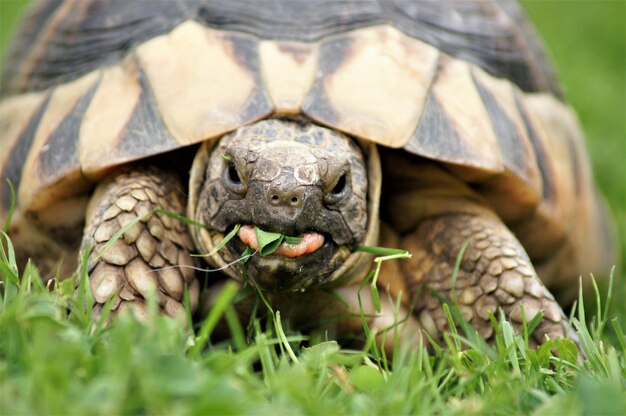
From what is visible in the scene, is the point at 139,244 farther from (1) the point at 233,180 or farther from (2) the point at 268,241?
(2) the point at 268,241

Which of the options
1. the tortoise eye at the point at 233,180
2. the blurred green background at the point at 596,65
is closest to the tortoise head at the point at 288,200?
the tortoise eye at the point at 233,180

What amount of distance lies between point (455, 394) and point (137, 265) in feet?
3.00

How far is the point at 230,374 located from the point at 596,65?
6437 millimetres

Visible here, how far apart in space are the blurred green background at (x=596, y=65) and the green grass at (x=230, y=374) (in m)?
2.25

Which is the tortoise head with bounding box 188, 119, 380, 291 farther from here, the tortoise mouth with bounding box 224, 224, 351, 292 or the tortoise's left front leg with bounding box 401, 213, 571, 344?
the tortoise's left front leg with bounding box 401, 213, 571, 344

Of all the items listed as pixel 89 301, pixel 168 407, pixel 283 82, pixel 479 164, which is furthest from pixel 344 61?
pixel 168 407

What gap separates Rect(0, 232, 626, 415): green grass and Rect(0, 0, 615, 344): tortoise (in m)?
0.19

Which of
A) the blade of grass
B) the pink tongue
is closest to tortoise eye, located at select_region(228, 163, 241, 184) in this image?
the pink tongue

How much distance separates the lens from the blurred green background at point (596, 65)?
550 centimetres

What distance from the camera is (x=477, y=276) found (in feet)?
9.41

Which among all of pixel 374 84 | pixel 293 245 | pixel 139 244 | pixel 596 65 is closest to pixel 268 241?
pixel 293 245

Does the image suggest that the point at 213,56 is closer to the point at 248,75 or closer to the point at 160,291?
the point at 248,75

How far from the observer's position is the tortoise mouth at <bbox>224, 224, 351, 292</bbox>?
2400mm

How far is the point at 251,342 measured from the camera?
254 centimetres
